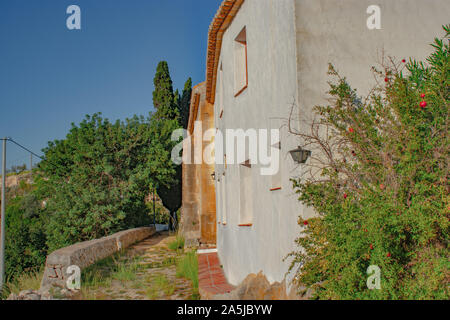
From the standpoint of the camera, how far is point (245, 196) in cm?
709

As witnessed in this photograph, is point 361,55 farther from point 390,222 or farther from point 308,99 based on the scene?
point 390,222

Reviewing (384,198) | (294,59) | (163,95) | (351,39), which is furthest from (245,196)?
(163,95)

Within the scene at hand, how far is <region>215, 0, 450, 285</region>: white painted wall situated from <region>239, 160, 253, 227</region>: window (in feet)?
2.94

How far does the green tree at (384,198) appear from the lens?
2980mm

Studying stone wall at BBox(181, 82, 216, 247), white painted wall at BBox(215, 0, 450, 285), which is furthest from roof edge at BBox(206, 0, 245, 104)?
stone wall at BBox(181, 82, 216, 247)

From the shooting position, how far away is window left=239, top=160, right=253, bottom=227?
7.00m

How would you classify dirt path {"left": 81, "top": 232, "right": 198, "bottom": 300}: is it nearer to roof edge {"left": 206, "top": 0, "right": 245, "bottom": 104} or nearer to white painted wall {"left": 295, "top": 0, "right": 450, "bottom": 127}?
white painted wall {"left": 295, "top": 0, "right": 450, "bottom": 127}

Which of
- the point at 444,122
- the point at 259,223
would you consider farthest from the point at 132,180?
the point at 444,122

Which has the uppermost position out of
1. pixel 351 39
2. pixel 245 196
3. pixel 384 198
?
pixel 351 39

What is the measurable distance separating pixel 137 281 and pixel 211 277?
1641 mm

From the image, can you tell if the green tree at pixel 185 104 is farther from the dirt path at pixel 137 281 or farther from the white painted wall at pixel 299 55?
the white painted wall at pixel 299 55

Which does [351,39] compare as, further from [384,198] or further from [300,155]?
[384,198]
